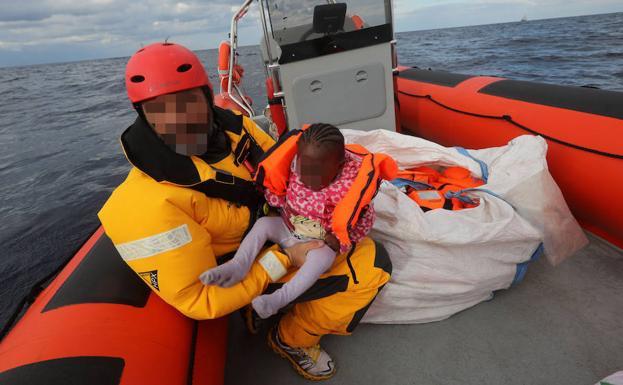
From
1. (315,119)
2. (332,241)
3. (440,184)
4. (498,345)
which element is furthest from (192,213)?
(315,119)

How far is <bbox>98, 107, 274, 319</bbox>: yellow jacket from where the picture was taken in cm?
106

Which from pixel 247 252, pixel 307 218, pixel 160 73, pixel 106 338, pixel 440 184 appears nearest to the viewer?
pixel 106 338

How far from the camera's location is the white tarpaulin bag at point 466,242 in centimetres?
155

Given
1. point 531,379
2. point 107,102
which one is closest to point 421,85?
point 531,379

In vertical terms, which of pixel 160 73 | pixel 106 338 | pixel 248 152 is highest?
pixel 160 73

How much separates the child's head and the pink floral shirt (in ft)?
0.23

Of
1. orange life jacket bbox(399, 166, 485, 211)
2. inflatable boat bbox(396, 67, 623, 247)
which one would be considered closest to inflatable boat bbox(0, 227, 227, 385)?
orange life jacket bbox(399, 166, 485, 211)

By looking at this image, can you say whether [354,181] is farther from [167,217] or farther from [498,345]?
[498,345]

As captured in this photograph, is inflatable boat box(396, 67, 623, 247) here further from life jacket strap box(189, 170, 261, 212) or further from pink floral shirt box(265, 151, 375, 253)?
life jacket strap box(189, 170, 261, 212)

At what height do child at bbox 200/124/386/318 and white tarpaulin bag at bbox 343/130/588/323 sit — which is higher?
child at bbox 200/124/386/318

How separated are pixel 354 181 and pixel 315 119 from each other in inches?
57.7

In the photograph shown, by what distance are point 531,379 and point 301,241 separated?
104 centimetres

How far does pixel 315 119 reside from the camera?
266cm

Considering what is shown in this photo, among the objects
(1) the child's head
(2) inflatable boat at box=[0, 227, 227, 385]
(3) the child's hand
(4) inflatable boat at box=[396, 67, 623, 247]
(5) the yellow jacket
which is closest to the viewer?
(2) inflatable boat at box=[0, 227, 227, 385]
